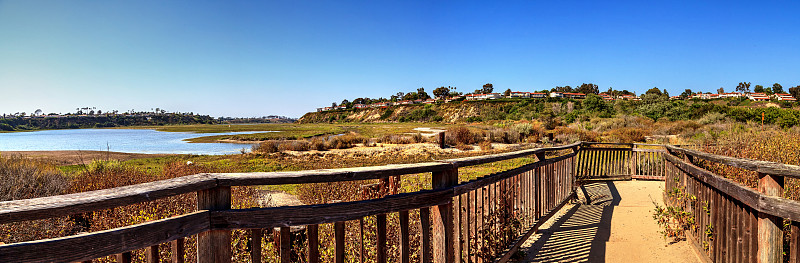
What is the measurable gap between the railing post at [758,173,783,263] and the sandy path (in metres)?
1.99

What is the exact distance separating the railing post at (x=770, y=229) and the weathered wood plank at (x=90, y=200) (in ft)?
12.6

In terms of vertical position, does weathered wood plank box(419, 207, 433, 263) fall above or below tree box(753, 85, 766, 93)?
below

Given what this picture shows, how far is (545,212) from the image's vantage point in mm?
6188

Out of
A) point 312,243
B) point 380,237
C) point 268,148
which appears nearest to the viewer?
point 312,243

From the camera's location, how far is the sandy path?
5.04 m

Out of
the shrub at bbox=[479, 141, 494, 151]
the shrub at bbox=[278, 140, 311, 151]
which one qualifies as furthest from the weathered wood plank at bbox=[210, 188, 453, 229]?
the shrub at bbox=[278, 140, 311, 151]

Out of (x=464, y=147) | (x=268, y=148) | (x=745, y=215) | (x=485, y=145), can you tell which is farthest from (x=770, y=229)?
(x=268, y=148)

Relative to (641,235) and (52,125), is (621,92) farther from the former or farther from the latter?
(52,125)

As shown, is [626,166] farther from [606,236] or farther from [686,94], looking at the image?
[686,94]

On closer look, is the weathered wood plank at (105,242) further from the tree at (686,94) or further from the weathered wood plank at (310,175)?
the tree at (686,94)

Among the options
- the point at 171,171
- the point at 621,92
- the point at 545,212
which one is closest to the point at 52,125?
the point at 171,171

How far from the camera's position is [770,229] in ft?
9.82

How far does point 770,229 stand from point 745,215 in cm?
36

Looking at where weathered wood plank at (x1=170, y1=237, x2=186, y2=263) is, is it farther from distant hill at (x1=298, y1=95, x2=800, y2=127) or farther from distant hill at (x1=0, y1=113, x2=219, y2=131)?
distant hill at (x1=0, y1=113, x2=219, y2=131)
